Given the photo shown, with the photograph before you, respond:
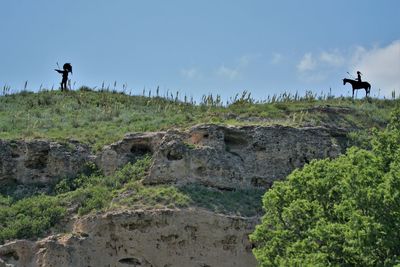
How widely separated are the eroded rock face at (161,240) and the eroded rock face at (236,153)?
230 centimetres

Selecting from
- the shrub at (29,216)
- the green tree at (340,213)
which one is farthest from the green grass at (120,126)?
the green tree at (340,213)

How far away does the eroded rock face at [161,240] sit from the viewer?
2903 centimetres

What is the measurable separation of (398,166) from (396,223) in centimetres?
156

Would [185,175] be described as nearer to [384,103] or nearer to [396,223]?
[396,223]

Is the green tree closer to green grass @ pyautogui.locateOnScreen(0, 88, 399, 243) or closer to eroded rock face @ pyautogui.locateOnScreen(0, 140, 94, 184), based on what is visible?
green grass @ pyautogui.locateOnScreen(0, 88, 399, 243)

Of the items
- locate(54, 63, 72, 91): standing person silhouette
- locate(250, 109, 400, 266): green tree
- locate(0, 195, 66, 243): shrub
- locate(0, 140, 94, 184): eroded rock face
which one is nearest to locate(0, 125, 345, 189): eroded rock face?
locate(0, 140, 94, 184): eroded rock face

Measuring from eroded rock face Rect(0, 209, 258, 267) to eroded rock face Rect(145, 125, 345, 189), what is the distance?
7.53 feet

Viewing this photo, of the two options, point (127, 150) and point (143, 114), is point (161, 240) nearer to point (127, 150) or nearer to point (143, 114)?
point (127, 150)

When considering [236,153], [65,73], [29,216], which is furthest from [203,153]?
[65,73]

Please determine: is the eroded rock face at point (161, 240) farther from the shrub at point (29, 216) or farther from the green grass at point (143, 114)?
the green grass at point (143, 114)

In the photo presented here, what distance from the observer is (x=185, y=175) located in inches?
1235

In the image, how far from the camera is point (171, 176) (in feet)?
103

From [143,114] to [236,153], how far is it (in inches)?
370

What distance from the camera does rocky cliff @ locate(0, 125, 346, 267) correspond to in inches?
1141
